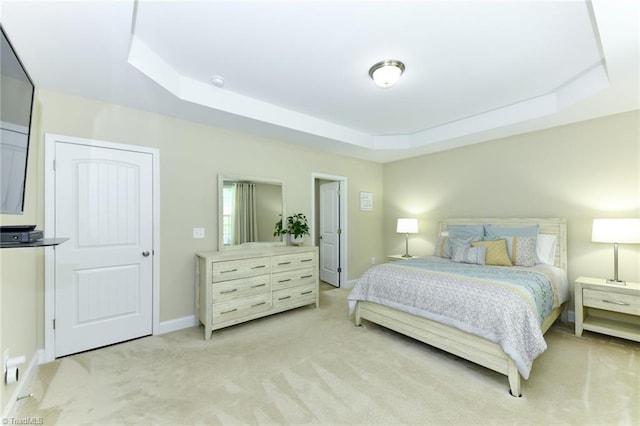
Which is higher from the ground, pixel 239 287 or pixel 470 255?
pixel 470 255

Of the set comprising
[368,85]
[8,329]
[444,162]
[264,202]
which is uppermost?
[368,85]

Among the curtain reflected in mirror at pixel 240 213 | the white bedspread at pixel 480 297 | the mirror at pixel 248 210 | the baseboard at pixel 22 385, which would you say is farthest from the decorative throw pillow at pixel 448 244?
the baseboard at pixel 22 385

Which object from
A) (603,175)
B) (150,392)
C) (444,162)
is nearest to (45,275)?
(150,392)

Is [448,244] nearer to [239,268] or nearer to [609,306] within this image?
[609,306]

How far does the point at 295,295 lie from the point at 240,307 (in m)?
0.77

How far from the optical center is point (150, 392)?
199 cm

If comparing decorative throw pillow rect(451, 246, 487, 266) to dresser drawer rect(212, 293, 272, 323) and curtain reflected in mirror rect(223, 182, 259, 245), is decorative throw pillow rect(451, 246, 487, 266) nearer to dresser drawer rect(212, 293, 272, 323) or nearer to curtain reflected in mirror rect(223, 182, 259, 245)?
dresser drawer rect(212, 293, 272, 323)

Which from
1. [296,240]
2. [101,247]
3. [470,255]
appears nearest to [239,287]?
[296,240]

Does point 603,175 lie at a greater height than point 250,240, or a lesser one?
greater

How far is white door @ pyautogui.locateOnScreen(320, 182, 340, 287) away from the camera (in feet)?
16.4

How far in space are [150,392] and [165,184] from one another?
A: 6.57 feet

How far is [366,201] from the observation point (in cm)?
526

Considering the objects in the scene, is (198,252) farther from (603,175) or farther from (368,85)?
(603,175)

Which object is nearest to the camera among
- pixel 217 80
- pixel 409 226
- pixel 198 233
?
pixel 217 80
